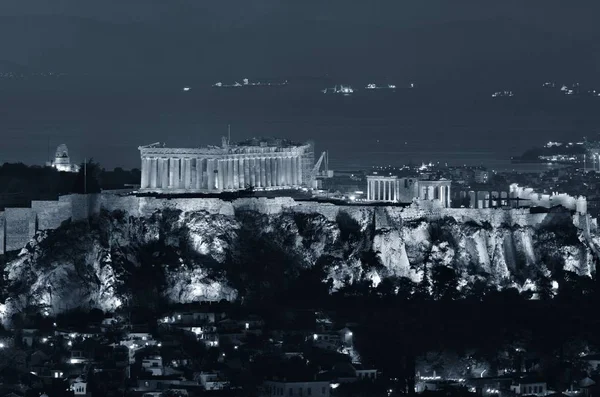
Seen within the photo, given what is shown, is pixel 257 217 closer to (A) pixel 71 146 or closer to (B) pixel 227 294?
(B) pixel 227 294

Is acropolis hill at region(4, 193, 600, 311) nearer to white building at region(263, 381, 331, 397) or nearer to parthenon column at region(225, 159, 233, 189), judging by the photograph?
parthenon column at region(225, 159, 233, 189)

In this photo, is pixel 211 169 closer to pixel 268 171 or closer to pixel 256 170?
pixel 256 170

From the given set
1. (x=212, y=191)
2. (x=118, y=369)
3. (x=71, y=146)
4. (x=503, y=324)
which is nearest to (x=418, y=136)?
(x=71, y=146)

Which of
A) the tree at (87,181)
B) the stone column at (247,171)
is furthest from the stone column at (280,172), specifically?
the tree at (87,181)

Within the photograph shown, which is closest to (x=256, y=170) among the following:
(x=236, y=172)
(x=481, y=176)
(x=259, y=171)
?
(x=259, y=171)

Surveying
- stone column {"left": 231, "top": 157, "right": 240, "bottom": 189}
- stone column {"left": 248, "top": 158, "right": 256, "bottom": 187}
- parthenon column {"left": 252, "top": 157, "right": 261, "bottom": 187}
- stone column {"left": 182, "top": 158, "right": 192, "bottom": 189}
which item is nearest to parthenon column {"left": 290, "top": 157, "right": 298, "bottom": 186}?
parthenon column {"left": 252, "top": 157, "right": 261, "bottom": 187}

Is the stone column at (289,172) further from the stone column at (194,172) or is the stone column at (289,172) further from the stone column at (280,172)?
the stone column at (194,172)
